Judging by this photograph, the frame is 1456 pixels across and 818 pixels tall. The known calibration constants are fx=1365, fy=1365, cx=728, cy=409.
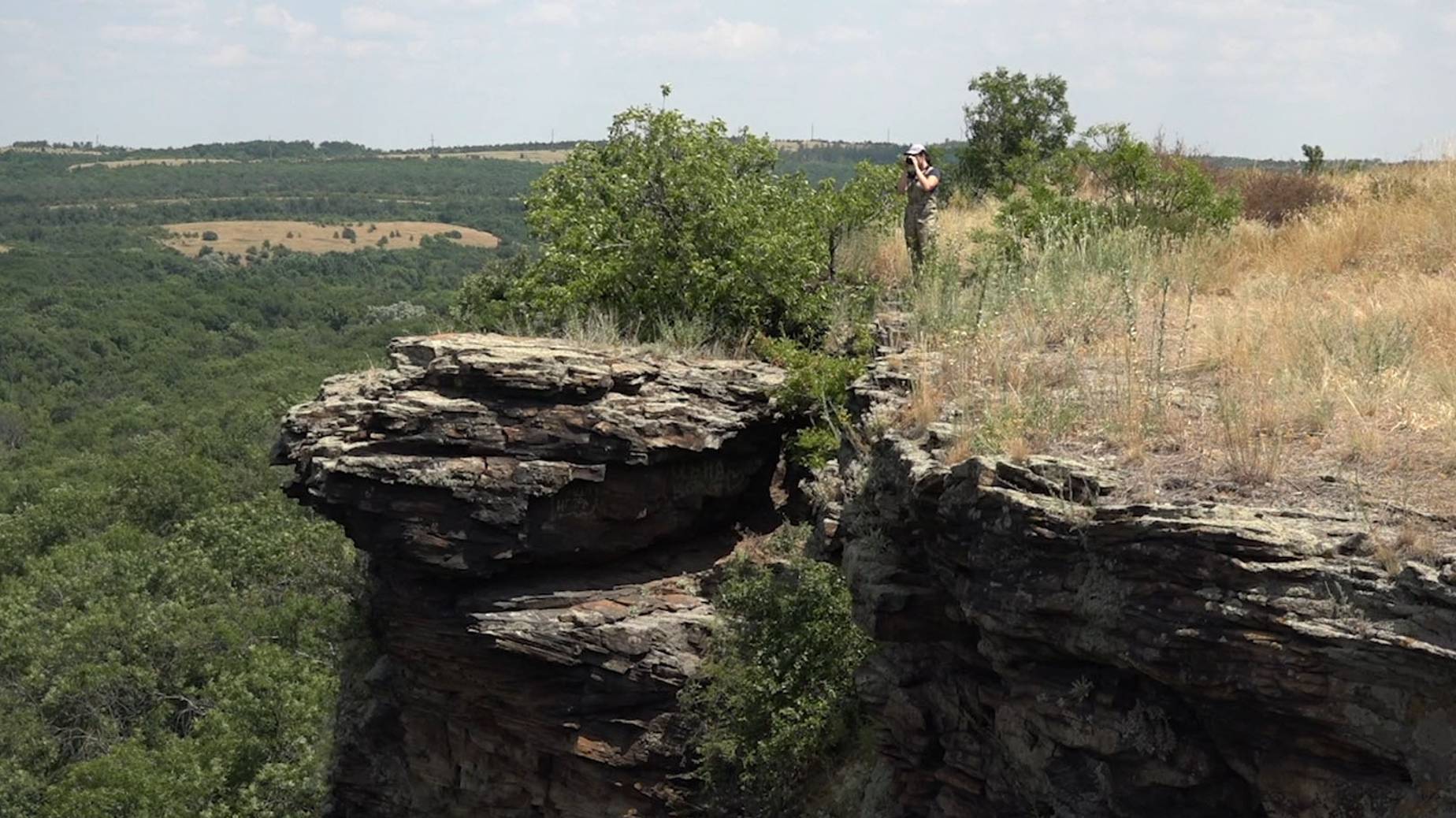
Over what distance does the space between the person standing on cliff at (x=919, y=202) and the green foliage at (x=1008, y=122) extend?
1003 cm

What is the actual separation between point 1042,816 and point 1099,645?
1.40 metres

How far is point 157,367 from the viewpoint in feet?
275

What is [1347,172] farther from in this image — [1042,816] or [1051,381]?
[1042,816]

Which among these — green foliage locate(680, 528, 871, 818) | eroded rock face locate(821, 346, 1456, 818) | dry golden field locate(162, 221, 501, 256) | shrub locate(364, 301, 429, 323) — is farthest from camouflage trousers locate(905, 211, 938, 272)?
dry golden field locate(162, 221, 501, 256)

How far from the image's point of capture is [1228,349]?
9.25 m

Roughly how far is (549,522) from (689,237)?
3.99 meters

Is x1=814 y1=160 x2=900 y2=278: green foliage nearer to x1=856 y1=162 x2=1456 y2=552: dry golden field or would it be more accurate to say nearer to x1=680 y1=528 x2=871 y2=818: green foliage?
x1=856 y1=162 x2=1456 y2=552: dry golden field

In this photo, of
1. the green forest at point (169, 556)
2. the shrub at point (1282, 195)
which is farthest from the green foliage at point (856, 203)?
the green forest at point (169, 556)

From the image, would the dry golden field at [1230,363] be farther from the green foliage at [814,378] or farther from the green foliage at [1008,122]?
the green foliage at [1008,122]

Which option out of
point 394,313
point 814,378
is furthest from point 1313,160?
point 394,313

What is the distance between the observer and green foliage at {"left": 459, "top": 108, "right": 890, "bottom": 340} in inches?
580

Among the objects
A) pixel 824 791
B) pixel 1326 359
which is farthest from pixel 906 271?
pixel 1326 359

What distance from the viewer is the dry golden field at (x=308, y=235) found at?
14262cm

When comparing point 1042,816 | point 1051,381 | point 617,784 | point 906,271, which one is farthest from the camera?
point 906,271
